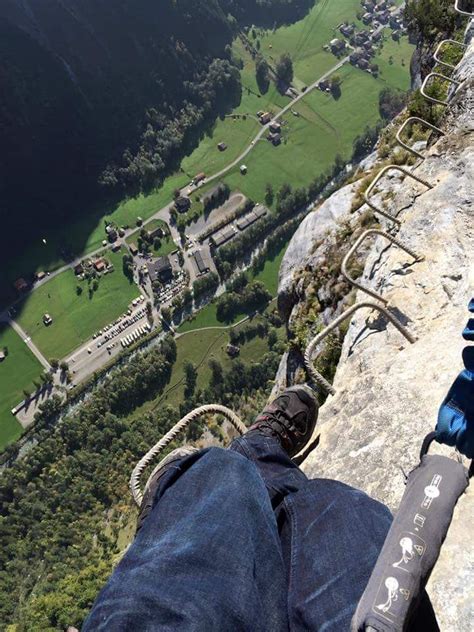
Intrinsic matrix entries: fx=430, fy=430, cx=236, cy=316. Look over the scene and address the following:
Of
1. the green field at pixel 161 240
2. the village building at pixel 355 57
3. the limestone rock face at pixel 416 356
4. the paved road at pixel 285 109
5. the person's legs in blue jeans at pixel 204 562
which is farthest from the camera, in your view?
the village building at pixel 355 57

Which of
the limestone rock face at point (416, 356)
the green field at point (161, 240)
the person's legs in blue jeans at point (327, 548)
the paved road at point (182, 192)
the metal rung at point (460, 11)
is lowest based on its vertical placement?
the green field at point (161, 240)

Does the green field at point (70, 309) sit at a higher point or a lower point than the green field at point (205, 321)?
higher

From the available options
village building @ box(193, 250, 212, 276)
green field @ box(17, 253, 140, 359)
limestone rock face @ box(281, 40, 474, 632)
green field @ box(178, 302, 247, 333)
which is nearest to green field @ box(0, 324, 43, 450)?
green field @ box(17, 253, 140, 359)

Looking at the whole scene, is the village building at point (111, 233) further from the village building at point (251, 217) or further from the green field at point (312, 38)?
the green field at point (312, 38)

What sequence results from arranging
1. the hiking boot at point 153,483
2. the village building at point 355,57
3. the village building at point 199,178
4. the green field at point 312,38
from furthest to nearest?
the green field at point 312,38 < the village building at point 355,57 < the village building at point 199,178 < the hiking boot at point 153,483

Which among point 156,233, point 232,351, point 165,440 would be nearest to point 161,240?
point 156,233

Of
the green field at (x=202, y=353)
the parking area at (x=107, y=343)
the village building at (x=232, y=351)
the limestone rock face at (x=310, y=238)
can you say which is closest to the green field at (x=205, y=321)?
the green field at (x=202, y=353)
